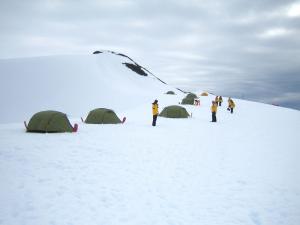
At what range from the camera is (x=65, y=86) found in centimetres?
5225

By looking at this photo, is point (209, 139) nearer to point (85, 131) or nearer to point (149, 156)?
point (149, 156)

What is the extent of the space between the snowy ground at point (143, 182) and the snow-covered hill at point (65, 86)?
1094 inches

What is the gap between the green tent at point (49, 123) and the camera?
58.0 ft

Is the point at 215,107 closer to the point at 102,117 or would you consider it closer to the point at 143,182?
the point at 102,117

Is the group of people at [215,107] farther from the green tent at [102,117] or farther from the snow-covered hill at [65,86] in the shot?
the snow-covered hill at [65,86]

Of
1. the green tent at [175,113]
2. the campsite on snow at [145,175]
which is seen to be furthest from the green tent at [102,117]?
the green tent at [175,113]

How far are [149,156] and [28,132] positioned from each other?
911cm

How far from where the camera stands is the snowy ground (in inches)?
285

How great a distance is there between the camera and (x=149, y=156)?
1301 centimetres

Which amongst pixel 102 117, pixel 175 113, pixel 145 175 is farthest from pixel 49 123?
pixel 175 113

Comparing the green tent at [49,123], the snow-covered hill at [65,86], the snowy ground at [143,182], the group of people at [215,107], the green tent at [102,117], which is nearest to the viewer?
the snowy ground at [143,182]

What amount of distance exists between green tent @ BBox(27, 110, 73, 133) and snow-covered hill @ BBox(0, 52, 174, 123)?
22.9 metres

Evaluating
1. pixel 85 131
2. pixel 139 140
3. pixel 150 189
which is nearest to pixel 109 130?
pixel 85 131

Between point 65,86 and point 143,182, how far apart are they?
45919 mm
